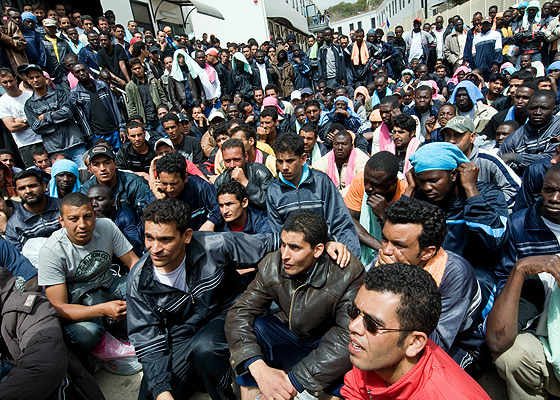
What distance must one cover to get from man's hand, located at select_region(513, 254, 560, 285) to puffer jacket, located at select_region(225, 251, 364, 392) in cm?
86

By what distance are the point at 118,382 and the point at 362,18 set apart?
197 feet

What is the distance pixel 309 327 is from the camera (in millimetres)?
2188

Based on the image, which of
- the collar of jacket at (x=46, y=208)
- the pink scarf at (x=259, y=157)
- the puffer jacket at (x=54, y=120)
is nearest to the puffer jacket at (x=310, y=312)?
the collar of jacket at (x=46, y=208)

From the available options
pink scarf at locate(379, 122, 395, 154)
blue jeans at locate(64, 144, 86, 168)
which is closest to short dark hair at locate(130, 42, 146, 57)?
blue jeans at locate(64, 144, 86, 168)

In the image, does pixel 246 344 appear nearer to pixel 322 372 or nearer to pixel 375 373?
pixel 322 372

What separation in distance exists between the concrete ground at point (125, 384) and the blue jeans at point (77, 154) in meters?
3.50

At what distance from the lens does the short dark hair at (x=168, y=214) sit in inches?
87.9

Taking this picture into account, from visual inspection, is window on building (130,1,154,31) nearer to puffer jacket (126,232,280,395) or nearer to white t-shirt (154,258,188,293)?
puffer jacket (126,232,280,395)

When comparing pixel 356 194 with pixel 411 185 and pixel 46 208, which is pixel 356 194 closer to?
pixel 411 185

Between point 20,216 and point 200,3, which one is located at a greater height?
point 200,3

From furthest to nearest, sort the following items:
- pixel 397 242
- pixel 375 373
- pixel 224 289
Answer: pixel 224 289 < pixel 397 242 < pixel 375 373

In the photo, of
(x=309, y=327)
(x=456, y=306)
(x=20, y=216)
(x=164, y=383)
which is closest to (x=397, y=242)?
(x=456, y=306)

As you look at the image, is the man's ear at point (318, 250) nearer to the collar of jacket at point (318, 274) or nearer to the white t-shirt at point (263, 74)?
the collar of jacket at point (318, 274)

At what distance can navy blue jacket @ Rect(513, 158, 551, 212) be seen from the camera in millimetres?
2701
